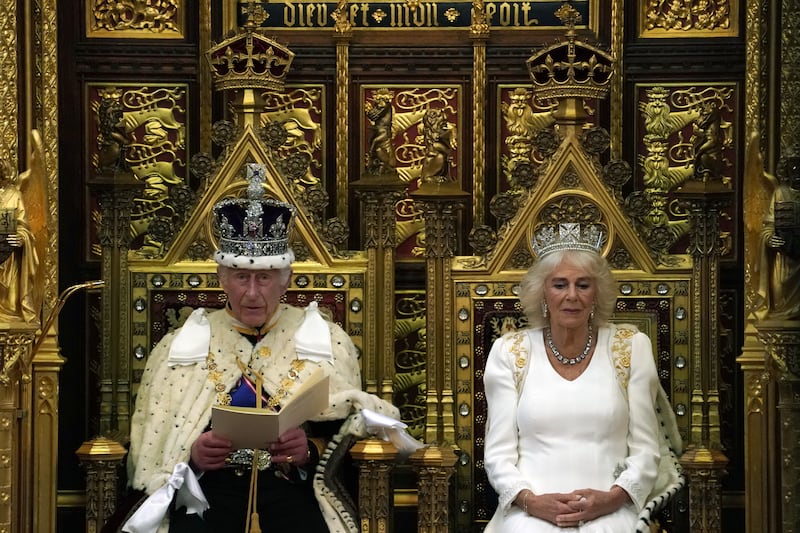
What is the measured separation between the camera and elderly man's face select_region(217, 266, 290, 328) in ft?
27.2

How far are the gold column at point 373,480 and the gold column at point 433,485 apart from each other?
0.82ft

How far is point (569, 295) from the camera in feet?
26.2

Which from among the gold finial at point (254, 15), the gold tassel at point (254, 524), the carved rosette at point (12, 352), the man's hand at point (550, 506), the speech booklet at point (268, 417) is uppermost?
the gold finial at point (254, 15)

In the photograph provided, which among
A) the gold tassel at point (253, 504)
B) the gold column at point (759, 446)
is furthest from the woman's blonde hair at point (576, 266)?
the gold tassel at point (253, 504)

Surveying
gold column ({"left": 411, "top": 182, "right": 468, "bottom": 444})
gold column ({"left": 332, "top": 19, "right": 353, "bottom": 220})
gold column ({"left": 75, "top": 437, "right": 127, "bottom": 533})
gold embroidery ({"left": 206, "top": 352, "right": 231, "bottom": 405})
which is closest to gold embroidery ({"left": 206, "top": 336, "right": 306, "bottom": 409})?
gold embroidery ({"left": 206, "top": 352, "right": 231, "bottom": 405})

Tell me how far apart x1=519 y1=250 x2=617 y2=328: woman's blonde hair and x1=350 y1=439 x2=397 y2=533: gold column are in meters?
0.84

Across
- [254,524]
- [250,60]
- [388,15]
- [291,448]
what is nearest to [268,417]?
[291,448]

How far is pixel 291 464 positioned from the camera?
8250mm

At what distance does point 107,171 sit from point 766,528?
331cm

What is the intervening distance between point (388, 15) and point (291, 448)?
8.77ft

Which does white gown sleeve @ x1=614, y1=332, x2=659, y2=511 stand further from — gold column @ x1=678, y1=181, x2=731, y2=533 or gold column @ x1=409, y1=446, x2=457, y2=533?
gold column @ x1=409, y1=446, x2=457, y2=533

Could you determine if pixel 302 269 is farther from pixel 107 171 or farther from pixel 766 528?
pixel 766 528

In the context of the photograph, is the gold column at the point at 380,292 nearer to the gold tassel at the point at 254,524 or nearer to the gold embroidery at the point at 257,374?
Answer: the gold embroidery at the point at 257,374

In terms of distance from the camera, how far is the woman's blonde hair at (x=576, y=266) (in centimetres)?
808
